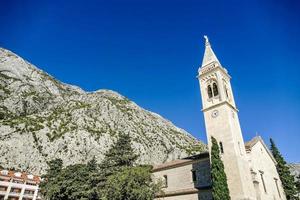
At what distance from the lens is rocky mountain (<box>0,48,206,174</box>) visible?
82250 mm

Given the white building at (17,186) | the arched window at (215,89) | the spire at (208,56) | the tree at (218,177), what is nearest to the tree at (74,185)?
the tree at (218,177)

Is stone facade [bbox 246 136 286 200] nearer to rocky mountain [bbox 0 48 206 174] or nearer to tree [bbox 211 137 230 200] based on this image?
tree [bbox 211 137 230 200]

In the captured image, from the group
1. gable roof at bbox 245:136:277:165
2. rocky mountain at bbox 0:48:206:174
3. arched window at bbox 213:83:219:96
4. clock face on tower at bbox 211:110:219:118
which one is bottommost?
gable roof at bbox 245:136:277:165

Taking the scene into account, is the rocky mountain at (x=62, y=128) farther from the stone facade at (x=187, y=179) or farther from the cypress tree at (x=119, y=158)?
the stone facade at (x=187, y=179)

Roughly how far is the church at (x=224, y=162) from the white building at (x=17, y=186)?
189ft

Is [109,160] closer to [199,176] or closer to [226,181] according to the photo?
[199,176]

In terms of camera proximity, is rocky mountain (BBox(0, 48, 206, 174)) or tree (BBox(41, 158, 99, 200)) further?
rocky mountain (BBox(0, 48, 206, 174))

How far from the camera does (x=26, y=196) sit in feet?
263

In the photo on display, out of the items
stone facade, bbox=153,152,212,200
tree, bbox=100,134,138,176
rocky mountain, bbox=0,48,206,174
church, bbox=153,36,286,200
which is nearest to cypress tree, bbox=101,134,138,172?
tree, bbox=100,134,138,176

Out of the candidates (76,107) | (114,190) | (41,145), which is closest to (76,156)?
(41,145)

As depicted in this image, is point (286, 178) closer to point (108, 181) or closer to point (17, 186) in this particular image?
point (108, 181)

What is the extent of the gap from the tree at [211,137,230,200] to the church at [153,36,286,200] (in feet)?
3.21

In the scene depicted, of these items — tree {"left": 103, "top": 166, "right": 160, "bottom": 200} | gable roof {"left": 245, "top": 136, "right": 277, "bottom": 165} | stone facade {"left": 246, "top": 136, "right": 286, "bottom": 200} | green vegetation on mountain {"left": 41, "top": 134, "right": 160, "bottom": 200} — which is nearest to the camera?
tree {"left": 103, "top": 166, "right": 160, "bottom": 200}

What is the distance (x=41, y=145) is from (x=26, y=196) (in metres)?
17.7
